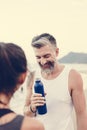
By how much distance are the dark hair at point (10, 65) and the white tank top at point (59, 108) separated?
0.72 metres

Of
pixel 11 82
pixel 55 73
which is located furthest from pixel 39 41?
pixel 11 82

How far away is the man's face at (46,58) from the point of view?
1.67 m

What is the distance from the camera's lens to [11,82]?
0.88m

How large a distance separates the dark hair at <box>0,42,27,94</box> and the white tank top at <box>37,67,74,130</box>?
28.2 inches

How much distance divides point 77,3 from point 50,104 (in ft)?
3.89

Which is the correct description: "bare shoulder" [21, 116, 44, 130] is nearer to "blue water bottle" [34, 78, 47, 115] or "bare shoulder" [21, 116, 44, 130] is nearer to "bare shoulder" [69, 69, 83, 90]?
"blue water bottle" [34, 78, 47, 115]

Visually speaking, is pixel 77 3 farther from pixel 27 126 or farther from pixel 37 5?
pixel 27 126

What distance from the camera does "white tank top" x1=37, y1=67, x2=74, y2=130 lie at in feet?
5.17

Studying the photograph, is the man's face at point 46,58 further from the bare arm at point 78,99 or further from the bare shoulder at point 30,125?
the bare shoulder at point 30,125

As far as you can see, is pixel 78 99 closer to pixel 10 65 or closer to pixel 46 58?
pixel 46 58

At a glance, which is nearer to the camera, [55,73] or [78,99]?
[78,99]

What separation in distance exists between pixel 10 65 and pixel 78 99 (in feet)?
2.52

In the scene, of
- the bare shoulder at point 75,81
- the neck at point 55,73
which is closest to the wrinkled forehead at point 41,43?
the neck at point 55,73

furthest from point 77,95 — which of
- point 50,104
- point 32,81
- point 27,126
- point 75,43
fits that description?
point 75,43
